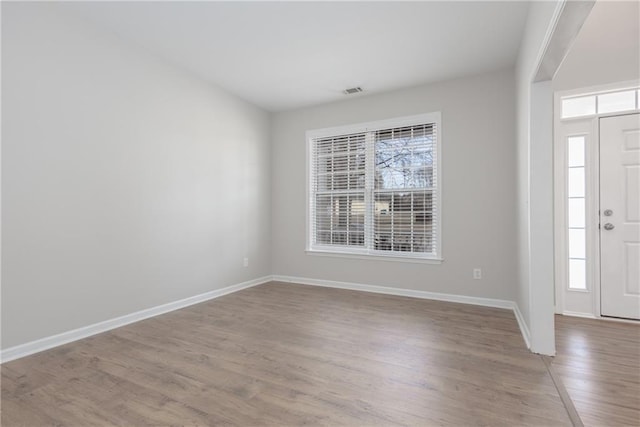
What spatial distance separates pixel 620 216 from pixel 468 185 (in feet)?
4.88

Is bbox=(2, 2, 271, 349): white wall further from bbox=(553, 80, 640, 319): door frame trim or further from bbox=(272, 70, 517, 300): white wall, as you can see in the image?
bbox=(553, 80, 640, 319): door frame trim

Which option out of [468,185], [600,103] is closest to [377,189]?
[468,185]

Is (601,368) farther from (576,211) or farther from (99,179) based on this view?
(99,179)

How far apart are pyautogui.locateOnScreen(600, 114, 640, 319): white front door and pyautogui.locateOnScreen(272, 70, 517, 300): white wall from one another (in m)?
0.84

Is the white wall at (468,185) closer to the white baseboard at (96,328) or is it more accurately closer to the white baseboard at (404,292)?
the white baseboard at (404,292)

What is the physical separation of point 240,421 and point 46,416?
1.05 meters

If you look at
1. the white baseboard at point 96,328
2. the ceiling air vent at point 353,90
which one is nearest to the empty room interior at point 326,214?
the white baseboard at point 96,328

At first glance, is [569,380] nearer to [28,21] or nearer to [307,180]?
[307,180]

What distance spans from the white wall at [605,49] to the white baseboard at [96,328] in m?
4.74

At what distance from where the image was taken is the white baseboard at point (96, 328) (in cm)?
233

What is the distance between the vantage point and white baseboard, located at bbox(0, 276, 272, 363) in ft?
7.64

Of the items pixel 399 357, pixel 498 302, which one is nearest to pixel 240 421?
pixel 399 357

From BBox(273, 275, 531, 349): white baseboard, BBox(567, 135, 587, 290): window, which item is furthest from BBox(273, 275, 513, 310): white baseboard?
BBox(567, 135, 587, 290): window

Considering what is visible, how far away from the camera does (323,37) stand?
3033mm
